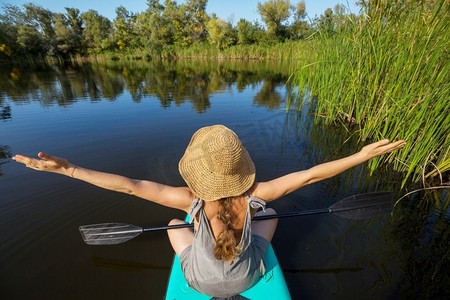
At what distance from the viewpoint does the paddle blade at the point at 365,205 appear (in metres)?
2.17

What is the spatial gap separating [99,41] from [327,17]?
142 ft

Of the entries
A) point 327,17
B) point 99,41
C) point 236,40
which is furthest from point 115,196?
point 99,41

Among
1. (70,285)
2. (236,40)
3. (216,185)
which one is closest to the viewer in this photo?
(216,185)

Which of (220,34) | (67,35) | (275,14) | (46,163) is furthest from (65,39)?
(46,163)

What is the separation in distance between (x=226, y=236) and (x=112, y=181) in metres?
0.74

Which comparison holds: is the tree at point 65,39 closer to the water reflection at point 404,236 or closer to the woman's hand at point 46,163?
the woman's hand at point 46,163

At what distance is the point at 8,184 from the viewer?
321cm

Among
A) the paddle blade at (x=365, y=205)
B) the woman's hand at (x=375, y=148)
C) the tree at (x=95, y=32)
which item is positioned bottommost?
the paddle blade at (x=365, y=205)

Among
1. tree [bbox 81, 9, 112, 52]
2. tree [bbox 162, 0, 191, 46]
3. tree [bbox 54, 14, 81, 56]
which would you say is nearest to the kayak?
tree [bbox 162, 0, 191, 46]

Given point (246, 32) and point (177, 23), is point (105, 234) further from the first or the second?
point (177, 23)

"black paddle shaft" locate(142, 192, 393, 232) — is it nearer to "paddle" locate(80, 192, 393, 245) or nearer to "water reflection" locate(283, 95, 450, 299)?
"paddle" locate(80, 192, 393, 245)

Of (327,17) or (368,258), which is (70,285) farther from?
(327,17)

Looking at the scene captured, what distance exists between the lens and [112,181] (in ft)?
4.04

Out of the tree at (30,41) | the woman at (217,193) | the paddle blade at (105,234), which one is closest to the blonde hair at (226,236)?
the woman at (217,193)
